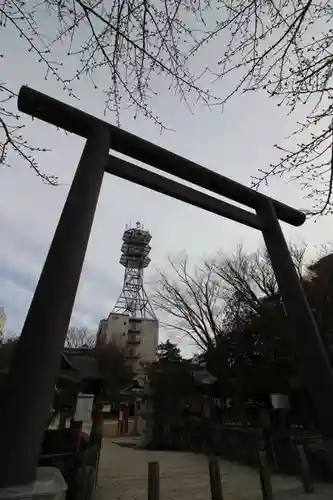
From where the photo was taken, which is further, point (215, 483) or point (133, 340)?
point (133, 340)

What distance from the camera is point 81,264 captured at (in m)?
2.36

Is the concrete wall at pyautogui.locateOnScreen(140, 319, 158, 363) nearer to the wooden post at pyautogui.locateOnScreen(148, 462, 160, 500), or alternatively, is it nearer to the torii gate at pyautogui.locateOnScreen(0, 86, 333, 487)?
the wooden post at pyautogui.locateOnScreen(148, 462, 160, 500)

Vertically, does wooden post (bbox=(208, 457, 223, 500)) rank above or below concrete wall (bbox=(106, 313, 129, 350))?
below

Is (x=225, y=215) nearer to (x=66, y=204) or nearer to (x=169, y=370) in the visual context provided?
Answer: (x=66, y=204)

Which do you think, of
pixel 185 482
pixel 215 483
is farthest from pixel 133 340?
pixel 215 483

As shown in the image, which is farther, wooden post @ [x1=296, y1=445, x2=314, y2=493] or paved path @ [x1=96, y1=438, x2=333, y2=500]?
wooden post @ [x1=296, y1=445, x2=314, y2=493]

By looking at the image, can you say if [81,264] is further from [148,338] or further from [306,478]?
[148,338]

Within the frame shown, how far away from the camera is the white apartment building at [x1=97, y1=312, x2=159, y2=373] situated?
4469cm

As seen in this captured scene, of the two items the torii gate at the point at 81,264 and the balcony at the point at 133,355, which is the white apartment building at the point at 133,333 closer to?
the balcony at the point at 133,355

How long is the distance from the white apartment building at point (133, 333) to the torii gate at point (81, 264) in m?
41.2

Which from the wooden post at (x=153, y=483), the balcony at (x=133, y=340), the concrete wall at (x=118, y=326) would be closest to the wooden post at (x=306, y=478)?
the wooden post at (x=153, y=483)

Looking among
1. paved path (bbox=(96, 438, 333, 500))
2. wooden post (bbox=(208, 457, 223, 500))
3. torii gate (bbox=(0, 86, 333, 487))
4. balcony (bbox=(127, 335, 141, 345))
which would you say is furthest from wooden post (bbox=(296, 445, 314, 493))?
balcony (bbox=(127, 335, 141, 345))

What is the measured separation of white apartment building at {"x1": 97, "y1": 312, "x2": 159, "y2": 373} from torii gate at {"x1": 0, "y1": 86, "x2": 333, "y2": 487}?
4116cm

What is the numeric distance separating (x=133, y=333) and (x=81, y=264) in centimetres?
4602
